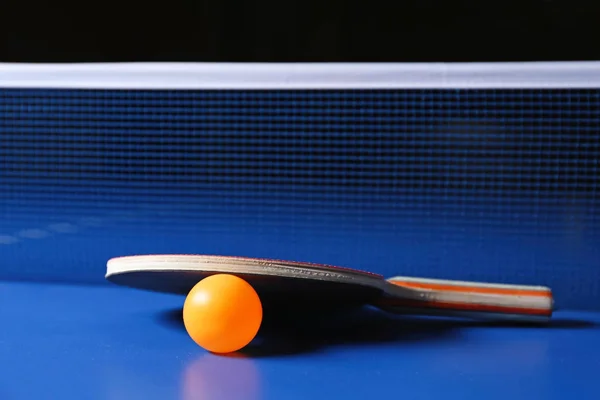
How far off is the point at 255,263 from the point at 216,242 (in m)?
1.15

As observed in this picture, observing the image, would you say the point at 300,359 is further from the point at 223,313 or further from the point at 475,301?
the point at 475,301

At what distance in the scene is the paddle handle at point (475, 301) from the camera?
2.12 metres

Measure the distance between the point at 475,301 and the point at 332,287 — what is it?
61 cm

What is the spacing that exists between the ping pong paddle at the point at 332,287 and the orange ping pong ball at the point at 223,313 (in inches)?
2.0

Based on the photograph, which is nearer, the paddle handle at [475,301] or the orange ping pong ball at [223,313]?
the orange ping pong ball at [223,313]
